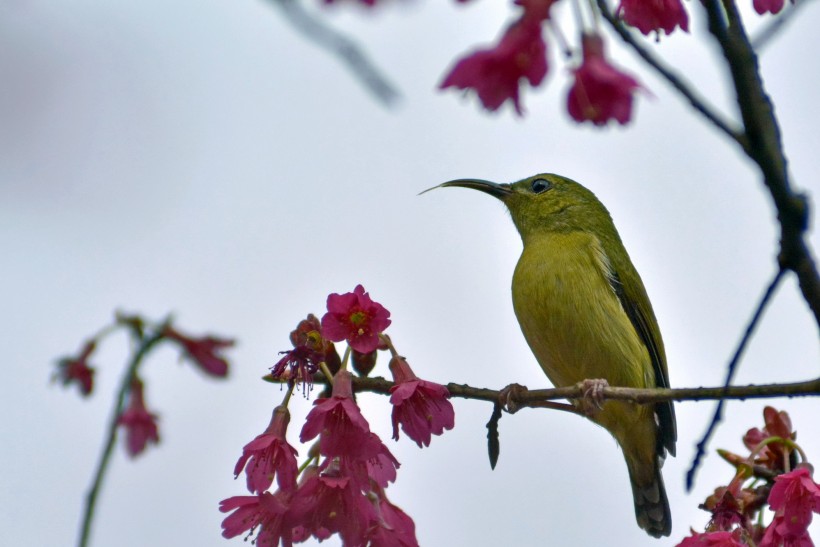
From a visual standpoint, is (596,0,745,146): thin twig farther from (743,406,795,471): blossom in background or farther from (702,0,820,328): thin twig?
(743,406,795,471): blossom in background

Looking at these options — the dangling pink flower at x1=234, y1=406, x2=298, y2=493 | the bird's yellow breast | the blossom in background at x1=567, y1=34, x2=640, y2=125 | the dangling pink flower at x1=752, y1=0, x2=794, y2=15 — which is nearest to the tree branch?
the dangling pink flower at x1=234, y1=406, x2=298, y2=493

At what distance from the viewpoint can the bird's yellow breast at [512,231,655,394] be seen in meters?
5.00

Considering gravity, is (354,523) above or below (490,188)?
below

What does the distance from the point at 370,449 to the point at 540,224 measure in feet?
9.83

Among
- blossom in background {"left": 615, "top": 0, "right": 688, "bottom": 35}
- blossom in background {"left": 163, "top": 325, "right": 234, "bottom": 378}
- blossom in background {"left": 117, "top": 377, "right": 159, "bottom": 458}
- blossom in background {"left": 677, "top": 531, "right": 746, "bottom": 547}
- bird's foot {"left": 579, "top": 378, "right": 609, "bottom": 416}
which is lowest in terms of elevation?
blossom in background {"left": 677, "top": 531, "right": 746, "bottom": 547}

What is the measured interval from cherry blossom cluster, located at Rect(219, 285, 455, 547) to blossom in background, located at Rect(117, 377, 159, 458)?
84.5 inches

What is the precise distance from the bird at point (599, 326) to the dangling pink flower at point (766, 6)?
2454 millimetres

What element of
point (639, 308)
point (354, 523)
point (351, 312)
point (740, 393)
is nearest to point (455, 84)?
point (740, 393)

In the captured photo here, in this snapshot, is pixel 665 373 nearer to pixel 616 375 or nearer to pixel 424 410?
pixel 616 375

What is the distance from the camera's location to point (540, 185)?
20.3ft

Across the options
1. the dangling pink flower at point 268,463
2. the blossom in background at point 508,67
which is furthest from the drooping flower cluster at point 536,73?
the dangling pink flower at point 268,463

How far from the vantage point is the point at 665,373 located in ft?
18.1

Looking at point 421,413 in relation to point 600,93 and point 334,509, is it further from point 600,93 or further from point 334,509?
point 600,93

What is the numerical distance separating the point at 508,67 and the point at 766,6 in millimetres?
935
